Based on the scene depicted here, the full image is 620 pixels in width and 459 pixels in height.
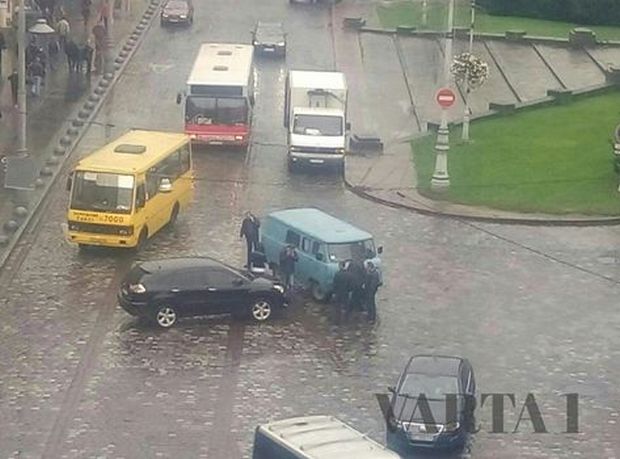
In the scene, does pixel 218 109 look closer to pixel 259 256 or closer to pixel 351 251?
pixel 259 256

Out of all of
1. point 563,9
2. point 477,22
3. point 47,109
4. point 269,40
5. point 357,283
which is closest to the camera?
point 357,283

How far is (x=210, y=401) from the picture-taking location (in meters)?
31.4

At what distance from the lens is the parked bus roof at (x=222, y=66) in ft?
177

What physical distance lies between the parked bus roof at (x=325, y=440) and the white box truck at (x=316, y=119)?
82.4 feet

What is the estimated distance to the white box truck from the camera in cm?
5103

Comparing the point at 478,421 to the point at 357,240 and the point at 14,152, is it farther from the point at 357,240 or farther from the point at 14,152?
the point at 14,152

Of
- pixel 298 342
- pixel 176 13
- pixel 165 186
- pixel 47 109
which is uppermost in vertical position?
pixel 176 13

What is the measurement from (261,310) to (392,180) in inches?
582

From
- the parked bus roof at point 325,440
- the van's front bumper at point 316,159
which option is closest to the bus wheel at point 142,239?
the van's front bumper at point 316,159

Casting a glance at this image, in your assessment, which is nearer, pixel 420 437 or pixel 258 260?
pixel 420 437

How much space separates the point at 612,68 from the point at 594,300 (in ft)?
85.3

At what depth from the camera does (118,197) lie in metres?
40.8

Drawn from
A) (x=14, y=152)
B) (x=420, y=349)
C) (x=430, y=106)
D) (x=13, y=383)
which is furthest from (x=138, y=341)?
(x=430, y=106)

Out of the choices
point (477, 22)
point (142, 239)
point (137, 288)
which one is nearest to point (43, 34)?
point (477, 22)
